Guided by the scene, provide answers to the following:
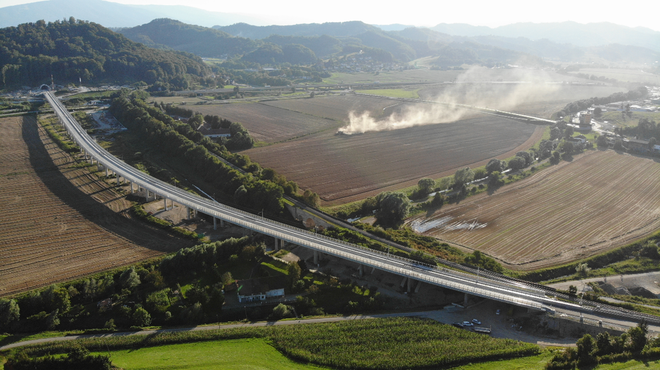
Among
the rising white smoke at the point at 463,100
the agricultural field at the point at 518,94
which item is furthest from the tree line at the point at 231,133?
the agricultural field at the point at 518,94

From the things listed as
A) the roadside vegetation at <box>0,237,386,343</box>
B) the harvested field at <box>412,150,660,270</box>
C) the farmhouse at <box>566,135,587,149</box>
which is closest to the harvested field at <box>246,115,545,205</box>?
the farmhouse at <box>566,135,587,149</box>

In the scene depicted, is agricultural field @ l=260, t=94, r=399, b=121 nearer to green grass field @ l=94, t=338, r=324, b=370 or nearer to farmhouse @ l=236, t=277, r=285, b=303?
farmhouse @ l=236, t=277, r=285, b=303

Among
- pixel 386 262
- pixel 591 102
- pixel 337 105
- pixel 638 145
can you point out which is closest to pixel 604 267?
pixel 386 262

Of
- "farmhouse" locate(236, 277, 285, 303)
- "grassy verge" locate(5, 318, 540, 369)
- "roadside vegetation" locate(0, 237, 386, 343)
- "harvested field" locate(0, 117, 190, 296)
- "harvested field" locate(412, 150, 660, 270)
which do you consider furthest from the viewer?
"harvested field" locate(412, 150, 660, 270)

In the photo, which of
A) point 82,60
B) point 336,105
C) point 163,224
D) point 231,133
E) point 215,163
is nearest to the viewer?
point 163,224

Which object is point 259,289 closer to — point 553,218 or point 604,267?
point 604,267

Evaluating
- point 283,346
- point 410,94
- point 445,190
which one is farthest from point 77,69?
point 283,346

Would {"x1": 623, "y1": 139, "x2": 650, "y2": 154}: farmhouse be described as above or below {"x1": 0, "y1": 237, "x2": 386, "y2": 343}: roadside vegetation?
above
